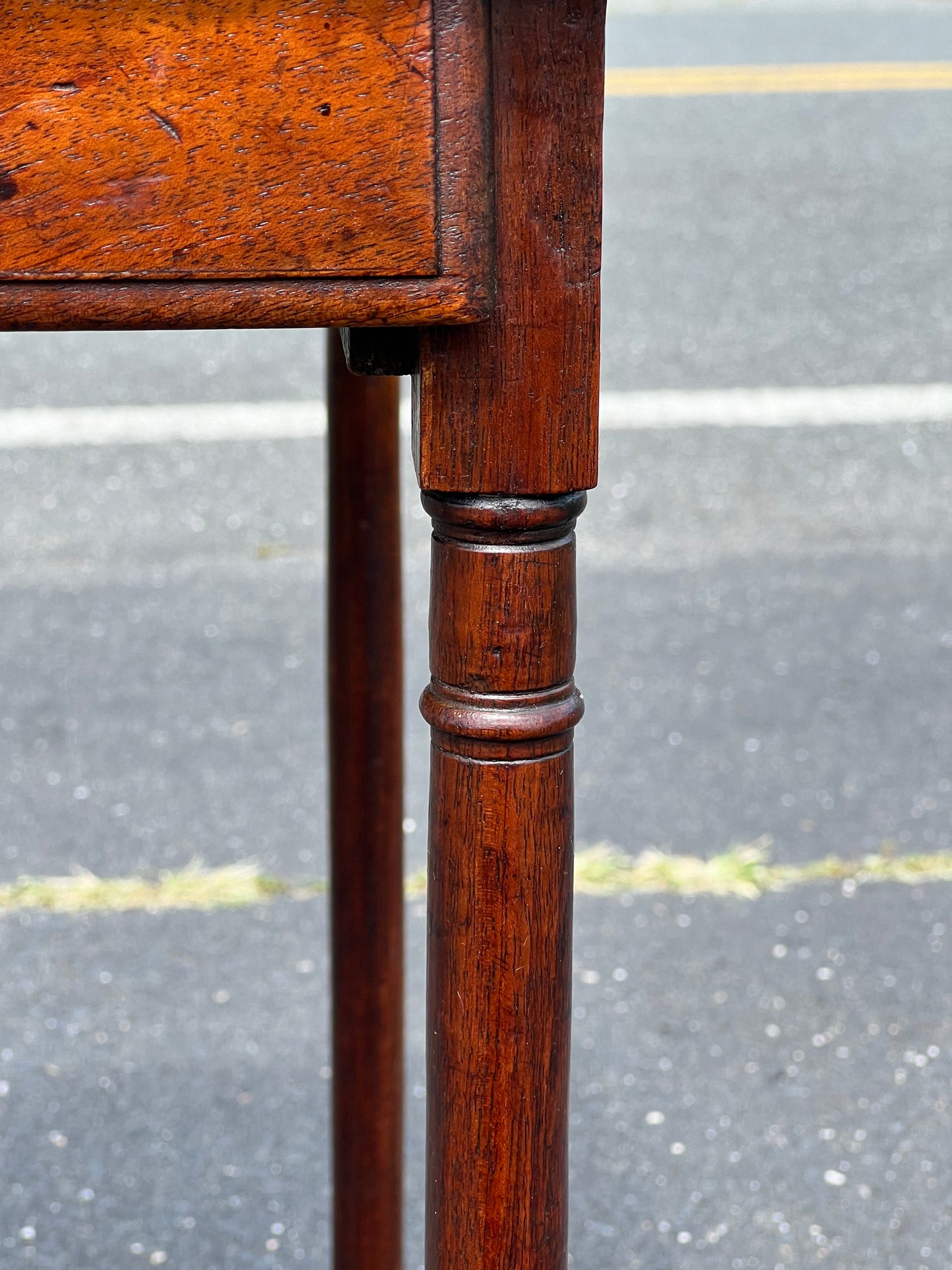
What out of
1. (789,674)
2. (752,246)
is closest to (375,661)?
(789,674)

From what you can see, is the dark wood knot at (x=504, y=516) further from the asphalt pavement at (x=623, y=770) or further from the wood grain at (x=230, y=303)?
the asphalt pavement at (x=623, y=770)

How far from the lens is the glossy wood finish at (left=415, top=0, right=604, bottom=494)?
385mm

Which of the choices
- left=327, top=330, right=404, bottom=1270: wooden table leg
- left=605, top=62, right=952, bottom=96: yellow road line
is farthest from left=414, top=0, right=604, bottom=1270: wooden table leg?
left=605, top=62, right=952, bottom=96: yellow road line

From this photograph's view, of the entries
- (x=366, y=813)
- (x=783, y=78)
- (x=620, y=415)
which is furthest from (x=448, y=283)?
(x=783, y=78)

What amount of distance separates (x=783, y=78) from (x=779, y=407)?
152 centimetres

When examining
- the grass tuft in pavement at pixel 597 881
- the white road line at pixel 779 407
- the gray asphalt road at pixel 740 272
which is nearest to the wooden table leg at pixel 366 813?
the grass tuft in pavement at pixel 597 881

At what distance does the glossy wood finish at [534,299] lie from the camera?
39 cm

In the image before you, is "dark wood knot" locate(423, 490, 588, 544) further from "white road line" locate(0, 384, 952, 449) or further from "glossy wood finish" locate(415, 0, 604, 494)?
"white road line" locate(0, 384, 952, 449)

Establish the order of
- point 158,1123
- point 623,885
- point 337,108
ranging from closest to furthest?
point 337,108 < point 158,1123 < point 623,885

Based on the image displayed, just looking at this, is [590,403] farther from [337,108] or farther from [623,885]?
[623,885]

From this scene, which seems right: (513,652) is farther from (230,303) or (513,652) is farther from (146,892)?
(146,892)

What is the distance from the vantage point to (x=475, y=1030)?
1.46 ft

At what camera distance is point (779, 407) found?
2299 millimetres

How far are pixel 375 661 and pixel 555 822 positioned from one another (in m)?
0.29
